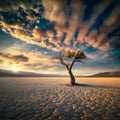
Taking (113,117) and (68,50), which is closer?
(113,117)

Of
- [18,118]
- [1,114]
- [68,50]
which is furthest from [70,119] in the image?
[68,50]

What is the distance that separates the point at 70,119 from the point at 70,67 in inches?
766

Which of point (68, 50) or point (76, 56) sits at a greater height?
point (68, 50)

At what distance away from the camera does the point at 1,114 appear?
6738 millimetres

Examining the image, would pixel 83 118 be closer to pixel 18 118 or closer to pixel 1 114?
pixel 18 118

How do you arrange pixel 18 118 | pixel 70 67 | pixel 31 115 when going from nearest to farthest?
1. pixel 18 118
2. pixel 31 115
3. pixel 70 67

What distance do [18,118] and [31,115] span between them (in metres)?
0.73

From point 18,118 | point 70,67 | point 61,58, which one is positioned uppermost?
point 61,58

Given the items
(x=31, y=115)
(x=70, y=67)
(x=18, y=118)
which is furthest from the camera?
(x=70, y=67)

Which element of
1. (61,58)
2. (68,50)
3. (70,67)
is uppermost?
(68,50)

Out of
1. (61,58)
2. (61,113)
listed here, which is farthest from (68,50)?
(61,113)

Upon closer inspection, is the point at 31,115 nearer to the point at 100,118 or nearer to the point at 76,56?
the point at 100,118

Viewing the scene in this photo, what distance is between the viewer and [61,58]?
26531 mm

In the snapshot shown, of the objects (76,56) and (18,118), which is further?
(76,56)
